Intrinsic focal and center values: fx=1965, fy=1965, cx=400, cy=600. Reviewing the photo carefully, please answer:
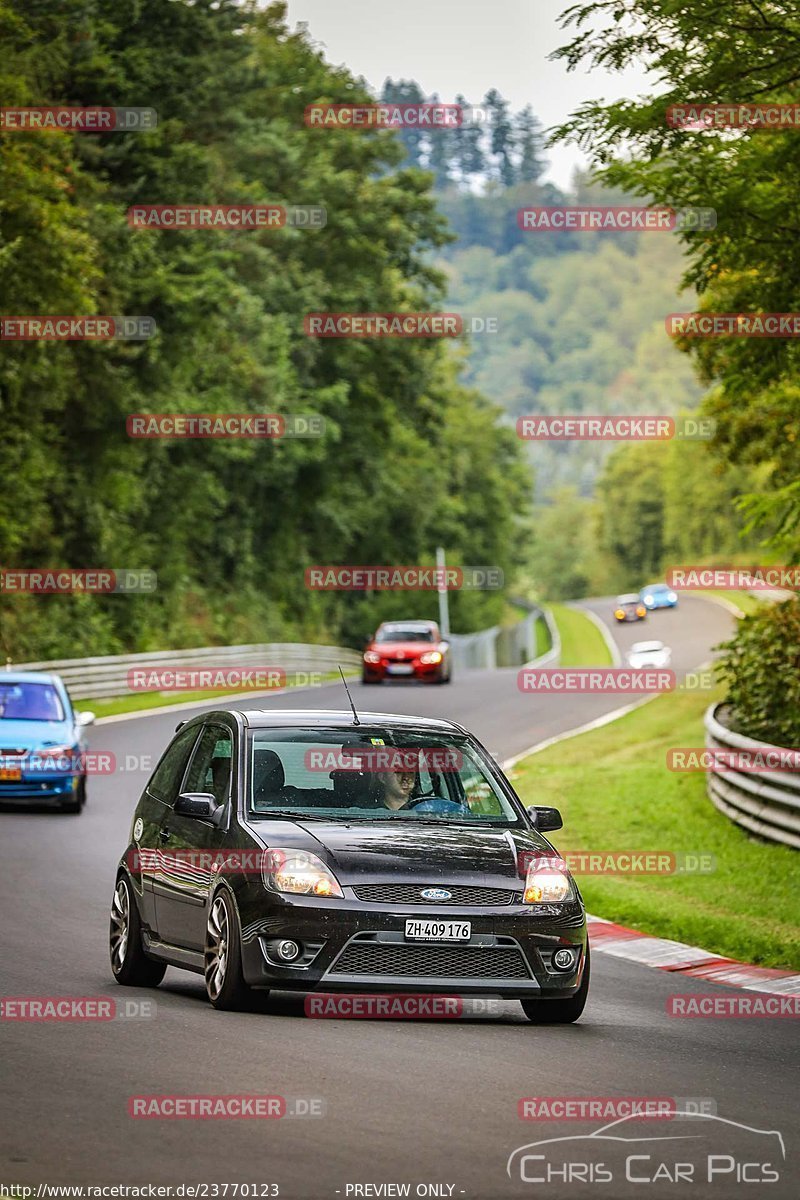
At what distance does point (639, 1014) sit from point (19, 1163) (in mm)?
5226

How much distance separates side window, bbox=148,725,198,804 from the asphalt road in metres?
1.11

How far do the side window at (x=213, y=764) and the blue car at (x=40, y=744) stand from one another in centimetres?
1131

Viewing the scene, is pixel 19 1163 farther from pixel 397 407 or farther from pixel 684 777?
pixel 397 407

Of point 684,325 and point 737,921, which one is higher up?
point 684,325

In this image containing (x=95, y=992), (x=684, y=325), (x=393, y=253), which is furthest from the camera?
(x=393, y=253)

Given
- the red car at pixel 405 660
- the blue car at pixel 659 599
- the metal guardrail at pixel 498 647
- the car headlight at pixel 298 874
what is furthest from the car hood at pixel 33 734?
the blue car at pixel 659 599

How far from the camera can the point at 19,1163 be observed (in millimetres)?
6414

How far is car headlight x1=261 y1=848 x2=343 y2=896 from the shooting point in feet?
31.1

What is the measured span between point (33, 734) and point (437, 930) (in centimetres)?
1337

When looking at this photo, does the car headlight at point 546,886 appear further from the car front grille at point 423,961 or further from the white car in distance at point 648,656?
the white car in distance at point 648,656

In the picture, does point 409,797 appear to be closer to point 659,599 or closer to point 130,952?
point 130,952

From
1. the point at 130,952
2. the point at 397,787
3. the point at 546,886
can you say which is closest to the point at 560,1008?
the point at 546,886

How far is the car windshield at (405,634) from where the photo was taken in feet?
153

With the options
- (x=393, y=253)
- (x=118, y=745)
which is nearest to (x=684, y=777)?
(x=118, y=745)
